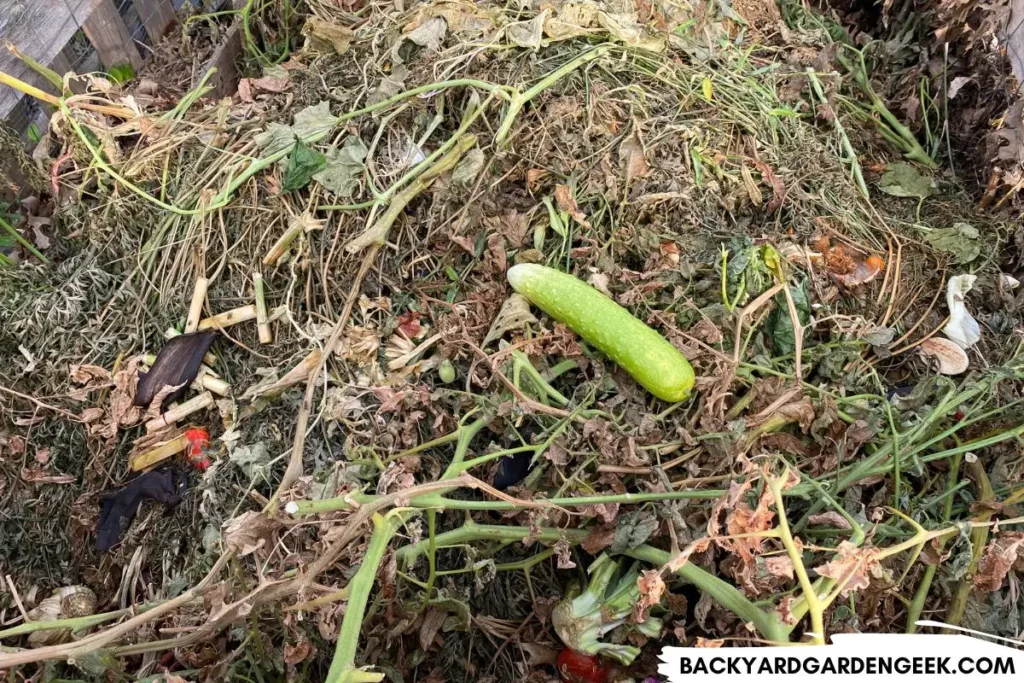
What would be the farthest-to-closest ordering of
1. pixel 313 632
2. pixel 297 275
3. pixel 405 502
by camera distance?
1. pixel 297 275
2. pixel 313 632
3. pixel 405 502

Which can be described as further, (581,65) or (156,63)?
(156,63)

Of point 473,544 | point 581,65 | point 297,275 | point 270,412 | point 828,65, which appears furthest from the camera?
point 828,65

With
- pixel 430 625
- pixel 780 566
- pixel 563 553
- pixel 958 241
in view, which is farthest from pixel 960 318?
pixel 430 625

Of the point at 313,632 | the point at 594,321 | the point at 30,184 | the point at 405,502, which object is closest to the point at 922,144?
the point at 594,321

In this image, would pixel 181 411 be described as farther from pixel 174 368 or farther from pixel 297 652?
pixel 297 652

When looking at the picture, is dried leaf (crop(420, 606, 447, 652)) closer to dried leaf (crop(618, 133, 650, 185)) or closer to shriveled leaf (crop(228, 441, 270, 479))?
shriveled leaf (crop(228, 441, 270, 479))

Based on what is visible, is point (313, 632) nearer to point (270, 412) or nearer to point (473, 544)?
point (473, 544)
